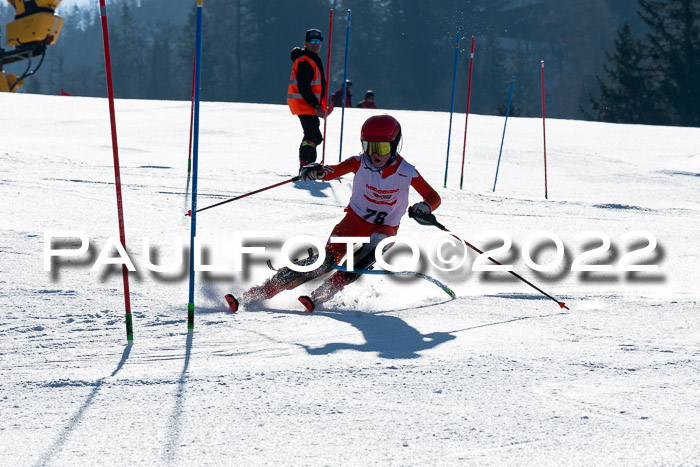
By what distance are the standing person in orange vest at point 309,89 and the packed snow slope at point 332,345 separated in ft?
1.99

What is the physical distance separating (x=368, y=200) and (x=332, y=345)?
140 centimetres

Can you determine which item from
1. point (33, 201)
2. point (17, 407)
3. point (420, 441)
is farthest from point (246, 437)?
point (33, 201)

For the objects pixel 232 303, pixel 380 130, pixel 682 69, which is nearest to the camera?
pixel 232 303

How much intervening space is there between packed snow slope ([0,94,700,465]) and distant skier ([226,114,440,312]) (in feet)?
0.51

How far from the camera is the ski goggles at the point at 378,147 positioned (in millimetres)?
4391

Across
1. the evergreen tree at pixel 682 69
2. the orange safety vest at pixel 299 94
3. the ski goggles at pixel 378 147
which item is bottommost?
the ski goggles at pixel 378 147

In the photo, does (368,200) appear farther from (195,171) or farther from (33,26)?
(33,26)

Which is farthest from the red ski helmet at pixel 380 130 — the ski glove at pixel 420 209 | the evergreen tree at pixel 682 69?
the evergreen tree at pixel 682 69

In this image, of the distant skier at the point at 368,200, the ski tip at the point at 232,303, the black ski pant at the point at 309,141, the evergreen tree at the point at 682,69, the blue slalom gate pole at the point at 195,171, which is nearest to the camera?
the blue slalom gate pole at the point at 195,171

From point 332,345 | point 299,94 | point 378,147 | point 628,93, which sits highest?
point 628,93

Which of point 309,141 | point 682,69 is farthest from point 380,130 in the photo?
point 682,69

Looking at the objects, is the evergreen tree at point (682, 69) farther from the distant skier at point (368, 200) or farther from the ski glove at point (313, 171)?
the ski glove at point (313, 171)

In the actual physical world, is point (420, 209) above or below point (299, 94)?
below

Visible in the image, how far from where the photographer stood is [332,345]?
11.1 feet
